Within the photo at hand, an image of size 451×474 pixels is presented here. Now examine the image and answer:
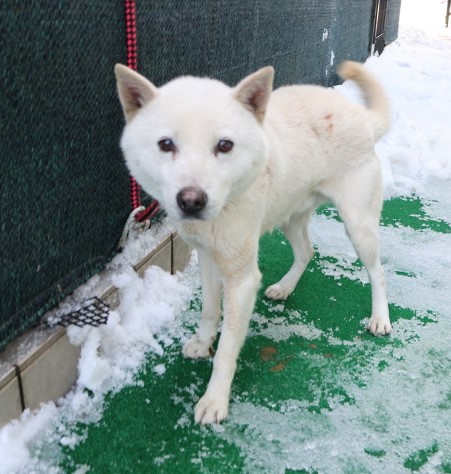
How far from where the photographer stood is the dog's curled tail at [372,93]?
2990mm

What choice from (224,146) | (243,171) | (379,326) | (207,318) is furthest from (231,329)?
(379,326)

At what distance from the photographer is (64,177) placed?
2.27 m

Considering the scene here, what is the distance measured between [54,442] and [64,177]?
106cm

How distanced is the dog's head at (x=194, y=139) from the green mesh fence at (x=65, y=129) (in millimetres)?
345

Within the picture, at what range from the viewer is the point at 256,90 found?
200 cm

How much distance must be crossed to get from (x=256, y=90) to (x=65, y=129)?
0.81 metres

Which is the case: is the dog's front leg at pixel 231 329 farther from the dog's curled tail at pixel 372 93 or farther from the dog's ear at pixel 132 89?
the dog's curled tail at pixel 372 93

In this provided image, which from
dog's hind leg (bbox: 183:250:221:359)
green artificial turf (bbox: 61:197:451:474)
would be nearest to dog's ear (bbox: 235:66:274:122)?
dog's hind leg (bbox: 183:250:221:359)

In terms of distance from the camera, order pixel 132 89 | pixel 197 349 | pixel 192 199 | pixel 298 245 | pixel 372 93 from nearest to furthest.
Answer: pixel 192 199 → pixel 132 89 → pixel 197 349 → pixel 372 93 → pixel 298 245

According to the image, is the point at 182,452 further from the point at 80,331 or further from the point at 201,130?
the point at 201,130

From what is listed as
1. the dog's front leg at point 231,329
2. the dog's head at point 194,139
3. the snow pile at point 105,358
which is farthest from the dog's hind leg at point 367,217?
the snow pile at point 105,358

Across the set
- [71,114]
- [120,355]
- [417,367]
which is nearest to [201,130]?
[71,114]

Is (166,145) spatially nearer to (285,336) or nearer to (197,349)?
(197,349)

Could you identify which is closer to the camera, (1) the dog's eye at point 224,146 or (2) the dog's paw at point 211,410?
(1) the dog's eye at point 224,146
